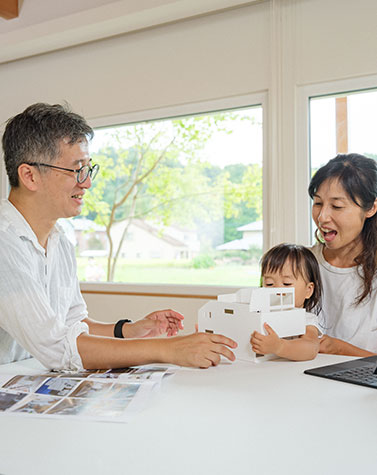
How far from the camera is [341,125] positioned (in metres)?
2.83

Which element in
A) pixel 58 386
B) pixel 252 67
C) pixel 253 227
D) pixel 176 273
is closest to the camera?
pixel 58 386

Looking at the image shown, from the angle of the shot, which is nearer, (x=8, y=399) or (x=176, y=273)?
(x=8, y=399)

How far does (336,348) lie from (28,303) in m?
0.96

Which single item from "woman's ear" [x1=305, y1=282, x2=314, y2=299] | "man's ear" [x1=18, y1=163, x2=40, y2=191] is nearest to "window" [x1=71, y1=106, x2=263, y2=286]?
"woman's ear" [x1=305, y1=282, x2=314, y2=299]

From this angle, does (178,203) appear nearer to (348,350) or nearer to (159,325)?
(159,325)

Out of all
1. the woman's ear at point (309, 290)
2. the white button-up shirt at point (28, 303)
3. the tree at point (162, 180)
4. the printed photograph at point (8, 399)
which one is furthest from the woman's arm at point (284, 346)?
the tree at point (162, 180)

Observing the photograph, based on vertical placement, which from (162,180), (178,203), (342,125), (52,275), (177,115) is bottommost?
(52,275)

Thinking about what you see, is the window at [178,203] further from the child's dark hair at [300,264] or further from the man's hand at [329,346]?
the man's hand at [329,346]

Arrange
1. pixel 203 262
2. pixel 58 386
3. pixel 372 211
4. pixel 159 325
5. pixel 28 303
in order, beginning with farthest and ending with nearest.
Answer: pixel 203 262, pixel 372 211, pixel 159 325, pixel 28 303, pixel 58 386

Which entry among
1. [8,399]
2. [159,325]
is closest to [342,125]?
[159,325]

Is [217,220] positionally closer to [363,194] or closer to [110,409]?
[363,194]

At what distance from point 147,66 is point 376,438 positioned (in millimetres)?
3064

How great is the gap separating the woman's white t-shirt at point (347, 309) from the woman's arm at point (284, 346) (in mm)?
419

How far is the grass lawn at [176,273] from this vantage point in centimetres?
315
